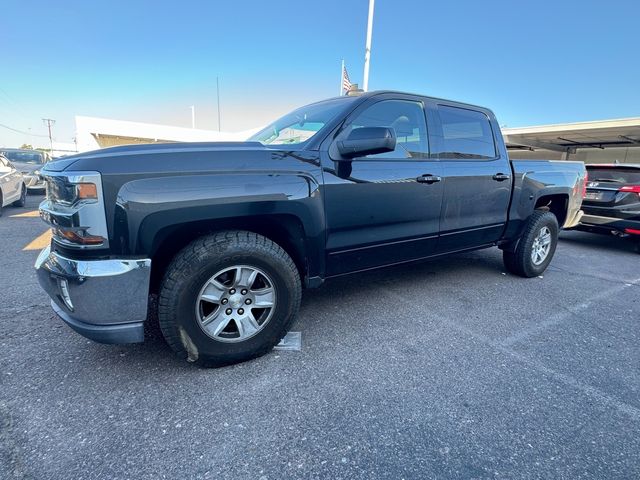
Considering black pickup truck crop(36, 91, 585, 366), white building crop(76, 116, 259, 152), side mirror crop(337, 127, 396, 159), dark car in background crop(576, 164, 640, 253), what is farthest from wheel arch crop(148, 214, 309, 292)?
white building crop(76, 116, 259, 152)

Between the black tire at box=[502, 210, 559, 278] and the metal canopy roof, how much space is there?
12097 millimetres

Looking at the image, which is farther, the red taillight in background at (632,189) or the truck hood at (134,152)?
the red taillight in background at (632,189)

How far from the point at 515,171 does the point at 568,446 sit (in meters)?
3.01

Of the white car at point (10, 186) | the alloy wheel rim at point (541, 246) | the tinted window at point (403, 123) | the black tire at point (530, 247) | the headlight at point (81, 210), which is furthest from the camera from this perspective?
the white car at point (10, 186)

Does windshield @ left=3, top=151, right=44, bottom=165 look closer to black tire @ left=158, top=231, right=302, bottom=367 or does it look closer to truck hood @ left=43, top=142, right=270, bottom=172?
truck hood @ left=43, top=142, right=270, bottom=172

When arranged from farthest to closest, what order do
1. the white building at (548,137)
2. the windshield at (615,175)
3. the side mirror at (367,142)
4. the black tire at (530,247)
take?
the white building at (548,137)
the windshield at (615,175)
the black tire at (530,247)
the side mirror at (367,142)

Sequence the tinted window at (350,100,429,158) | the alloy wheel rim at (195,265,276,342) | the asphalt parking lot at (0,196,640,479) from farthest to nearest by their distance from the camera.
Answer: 1. the tinted window at (350,100,429,158)
2. the alloy wheel rim at (195,265,276,342)
3. the asphalt parking lot at (0,196,640,479)

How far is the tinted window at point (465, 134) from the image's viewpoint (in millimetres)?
3490

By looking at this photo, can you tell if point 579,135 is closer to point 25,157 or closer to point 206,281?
point 206,281

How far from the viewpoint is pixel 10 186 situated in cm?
880

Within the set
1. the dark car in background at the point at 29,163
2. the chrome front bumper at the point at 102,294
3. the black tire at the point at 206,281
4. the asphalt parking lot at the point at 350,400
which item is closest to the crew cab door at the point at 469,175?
the asphalt parking lot at the point at 350,400

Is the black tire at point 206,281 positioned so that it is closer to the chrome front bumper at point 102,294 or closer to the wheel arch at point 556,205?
the chrome front bumper at point 102,294

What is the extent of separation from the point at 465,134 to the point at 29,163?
14783 millimetres

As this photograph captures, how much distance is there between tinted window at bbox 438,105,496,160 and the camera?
3.49 m
